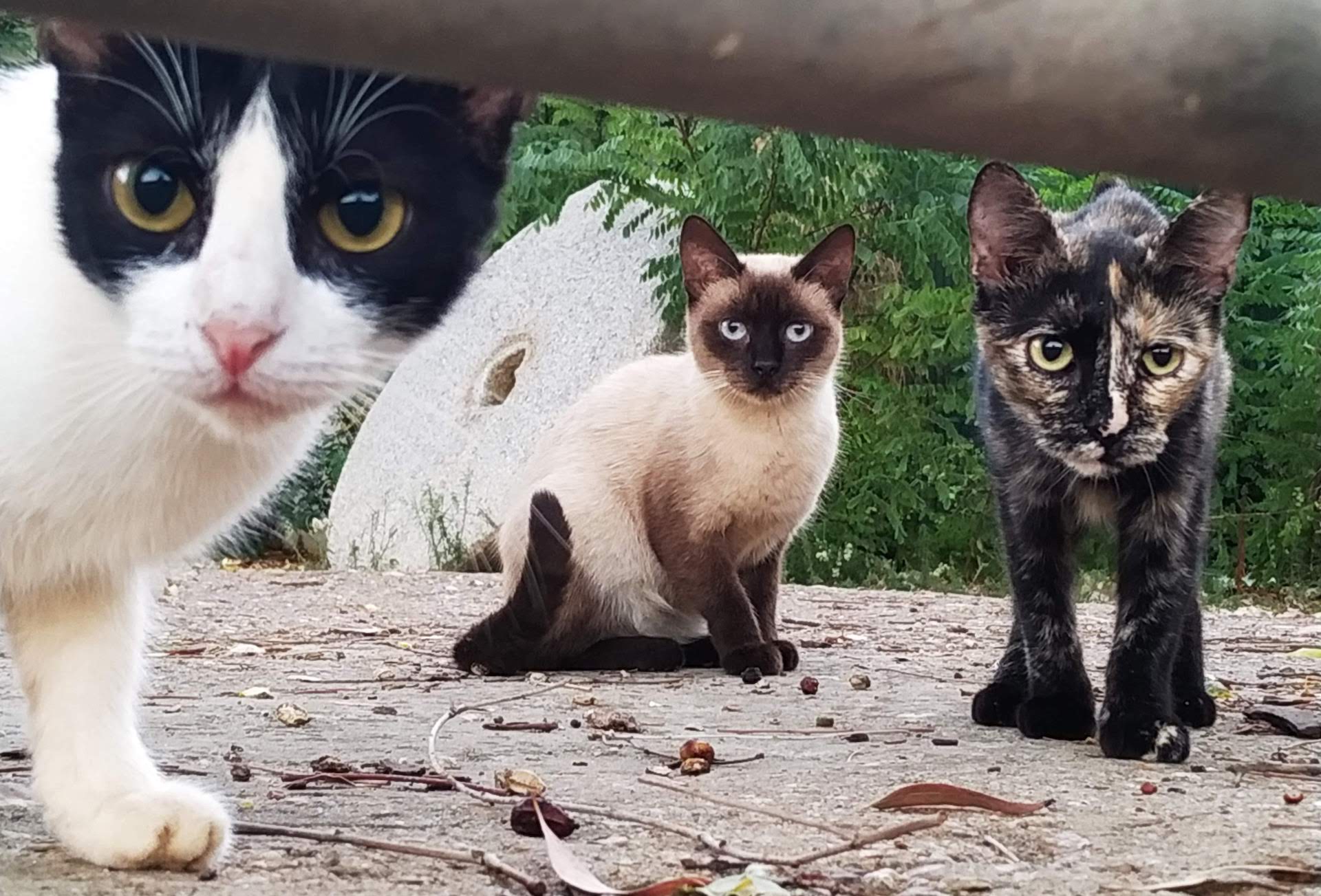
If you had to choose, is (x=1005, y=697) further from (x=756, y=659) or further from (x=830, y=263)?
(x=830, y=263)

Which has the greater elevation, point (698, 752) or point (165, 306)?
point (165, 306)

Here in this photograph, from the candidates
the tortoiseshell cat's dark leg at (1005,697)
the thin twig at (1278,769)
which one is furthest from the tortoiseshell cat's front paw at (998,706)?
the thin twig at (1278,769)

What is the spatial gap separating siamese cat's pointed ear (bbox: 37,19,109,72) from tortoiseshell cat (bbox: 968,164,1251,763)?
1.16m

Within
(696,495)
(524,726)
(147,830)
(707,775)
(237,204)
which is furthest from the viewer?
(696,495)

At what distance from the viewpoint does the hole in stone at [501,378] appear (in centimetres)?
508

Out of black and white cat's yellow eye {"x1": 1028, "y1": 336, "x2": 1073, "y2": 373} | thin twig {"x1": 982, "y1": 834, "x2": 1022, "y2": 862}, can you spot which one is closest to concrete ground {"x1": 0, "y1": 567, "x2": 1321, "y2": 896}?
thin twig {"x1": 982, "y1": 834, "x2": 1022, "y2": 862}

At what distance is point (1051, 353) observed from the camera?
68.9 inches

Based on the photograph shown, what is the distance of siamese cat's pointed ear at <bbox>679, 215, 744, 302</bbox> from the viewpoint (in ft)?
8.98

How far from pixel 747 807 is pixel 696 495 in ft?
4.28

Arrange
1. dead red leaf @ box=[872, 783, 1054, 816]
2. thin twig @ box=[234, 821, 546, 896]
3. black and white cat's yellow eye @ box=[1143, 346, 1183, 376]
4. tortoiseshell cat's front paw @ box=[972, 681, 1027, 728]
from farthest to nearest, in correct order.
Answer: tortoiseshell cat's front paw @ box=[972, 681, 1027, 728]
black and white cat's yellow eye @ box=[1143, 346, 1183, 376]
dead red leaf @ box=[872, 783, 1054, 816]
thin twig @ box=[234, 821, 546, 896]

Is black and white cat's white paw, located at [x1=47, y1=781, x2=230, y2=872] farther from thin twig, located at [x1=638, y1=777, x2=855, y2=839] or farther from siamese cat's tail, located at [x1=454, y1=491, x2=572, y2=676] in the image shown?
siamese cat's tail, located at [x1=454, y1=491, x2=572, y2=676]

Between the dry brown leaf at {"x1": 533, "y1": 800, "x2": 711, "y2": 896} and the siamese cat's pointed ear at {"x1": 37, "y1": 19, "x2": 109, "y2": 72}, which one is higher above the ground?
the siamese cat's pointed ear at {"x1": 37, "y1": 19, "x2": 109, "y2": 72}

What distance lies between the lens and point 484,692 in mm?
2154

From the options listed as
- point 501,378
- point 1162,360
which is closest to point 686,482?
point 1162,360
